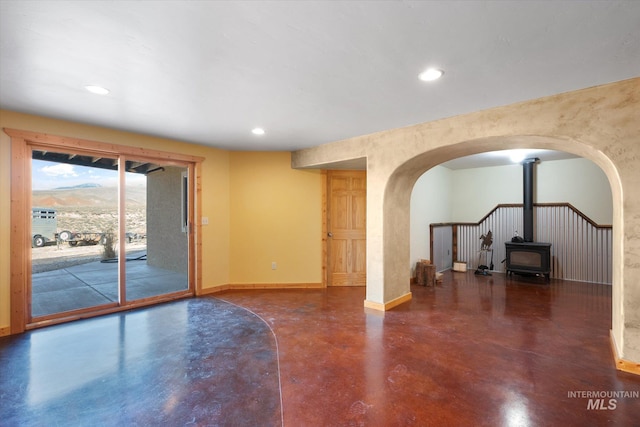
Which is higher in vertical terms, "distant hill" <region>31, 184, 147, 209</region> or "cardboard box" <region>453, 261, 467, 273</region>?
"distant hill" <region>31, 184, 147, 209</region>

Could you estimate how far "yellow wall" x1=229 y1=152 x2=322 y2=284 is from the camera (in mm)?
5242

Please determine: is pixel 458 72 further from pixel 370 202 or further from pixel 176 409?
pixel 176 409

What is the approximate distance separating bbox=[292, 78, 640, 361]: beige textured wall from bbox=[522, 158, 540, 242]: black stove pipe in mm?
3389

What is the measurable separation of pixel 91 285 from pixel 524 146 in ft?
22.9

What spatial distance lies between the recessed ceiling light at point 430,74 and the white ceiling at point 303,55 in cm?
7

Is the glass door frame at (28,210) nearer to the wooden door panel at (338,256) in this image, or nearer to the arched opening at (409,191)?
the wooden door panel at (338,256)

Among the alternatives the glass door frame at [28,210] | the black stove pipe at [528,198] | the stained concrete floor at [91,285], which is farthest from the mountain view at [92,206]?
the black stove pipe at [528,198]

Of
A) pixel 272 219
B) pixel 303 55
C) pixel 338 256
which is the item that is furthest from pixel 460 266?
pixel 303 55

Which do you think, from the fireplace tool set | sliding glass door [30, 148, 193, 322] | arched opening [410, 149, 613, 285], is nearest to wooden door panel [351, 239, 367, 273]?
arched opening [410, 149, 613, 285]

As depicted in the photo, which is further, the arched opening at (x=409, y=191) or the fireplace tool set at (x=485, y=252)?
the fireplace tool set at (x=485, y=252)

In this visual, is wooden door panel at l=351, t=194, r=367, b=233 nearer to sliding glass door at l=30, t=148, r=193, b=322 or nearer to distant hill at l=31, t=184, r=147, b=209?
sliding glass door at l=30, t=148, r=193, b=322

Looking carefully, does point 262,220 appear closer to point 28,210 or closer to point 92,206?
point 92,206

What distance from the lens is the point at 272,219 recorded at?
528 cm

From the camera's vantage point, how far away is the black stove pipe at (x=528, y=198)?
20.4 feet
